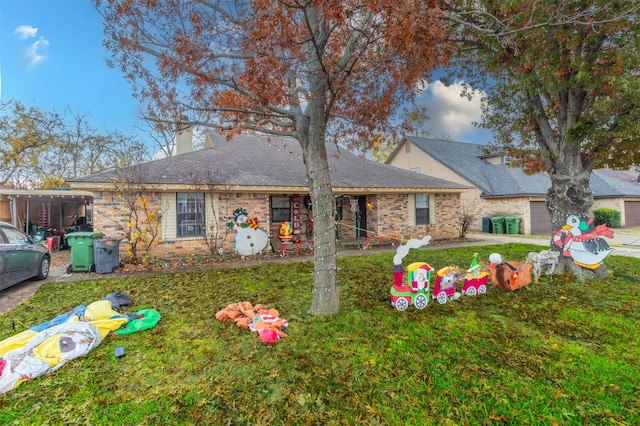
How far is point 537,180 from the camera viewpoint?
65.2 feet

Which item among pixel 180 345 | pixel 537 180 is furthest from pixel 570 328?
pixel 537 180

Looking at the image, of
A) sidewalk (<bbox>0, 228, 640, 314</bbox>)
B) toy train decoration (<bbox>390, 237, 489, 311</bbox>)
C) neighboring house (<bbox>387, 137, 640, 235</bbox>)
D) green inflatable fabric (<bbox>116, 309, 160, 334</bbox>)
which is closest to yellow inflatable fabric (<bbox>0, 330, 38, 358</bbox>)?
green inflatable fabric (<bbox>116, 309, 160, 334</bbox>)

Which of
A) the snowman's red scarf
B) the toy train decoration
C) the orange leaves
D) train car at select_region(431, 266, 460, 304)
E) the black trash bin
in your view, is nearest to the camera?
the orange leaves

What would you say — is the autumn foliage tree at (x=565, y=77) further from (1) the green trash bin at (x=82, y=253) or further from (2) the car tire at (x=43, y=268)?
(2) the car tire at (x=43, y=268)

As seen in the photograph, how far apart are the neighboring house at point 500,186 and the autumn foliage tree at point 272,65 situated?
14778mm

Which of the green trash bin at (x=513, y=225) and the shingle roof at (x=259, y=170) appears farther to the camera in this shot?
the green trash bin at (x=513, y=225)

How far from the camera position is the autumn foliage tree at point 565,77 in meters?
5.48

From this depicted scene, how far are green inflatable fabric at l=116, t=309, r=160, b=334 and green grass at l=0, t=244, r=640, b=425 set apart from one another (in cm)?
12

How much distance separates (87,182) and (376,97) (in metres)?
8.13

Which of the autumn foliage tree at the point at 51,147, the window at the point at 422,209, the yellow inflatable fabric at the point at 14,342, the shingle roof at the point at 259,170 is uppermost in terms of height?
the autumn foliage tree at the point at 51,147

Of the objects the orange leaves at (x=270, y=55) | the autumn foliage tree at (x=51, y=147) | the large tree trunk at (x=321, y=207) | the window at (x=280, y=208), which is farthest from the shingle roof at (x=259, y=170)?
the autumn foliage tree at (x=51, y=147)

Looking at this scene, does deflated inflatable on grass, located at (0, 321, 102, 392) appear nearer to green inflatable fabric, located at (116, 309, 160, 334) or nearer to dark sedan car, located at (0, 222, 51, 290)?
green inflatable fabric, located at (116, 309, 160, 334)

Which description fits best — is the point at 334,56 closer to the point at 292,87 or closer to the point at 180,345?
the point at 292,87

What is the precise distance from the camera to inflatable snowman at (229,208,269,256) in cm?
1021
